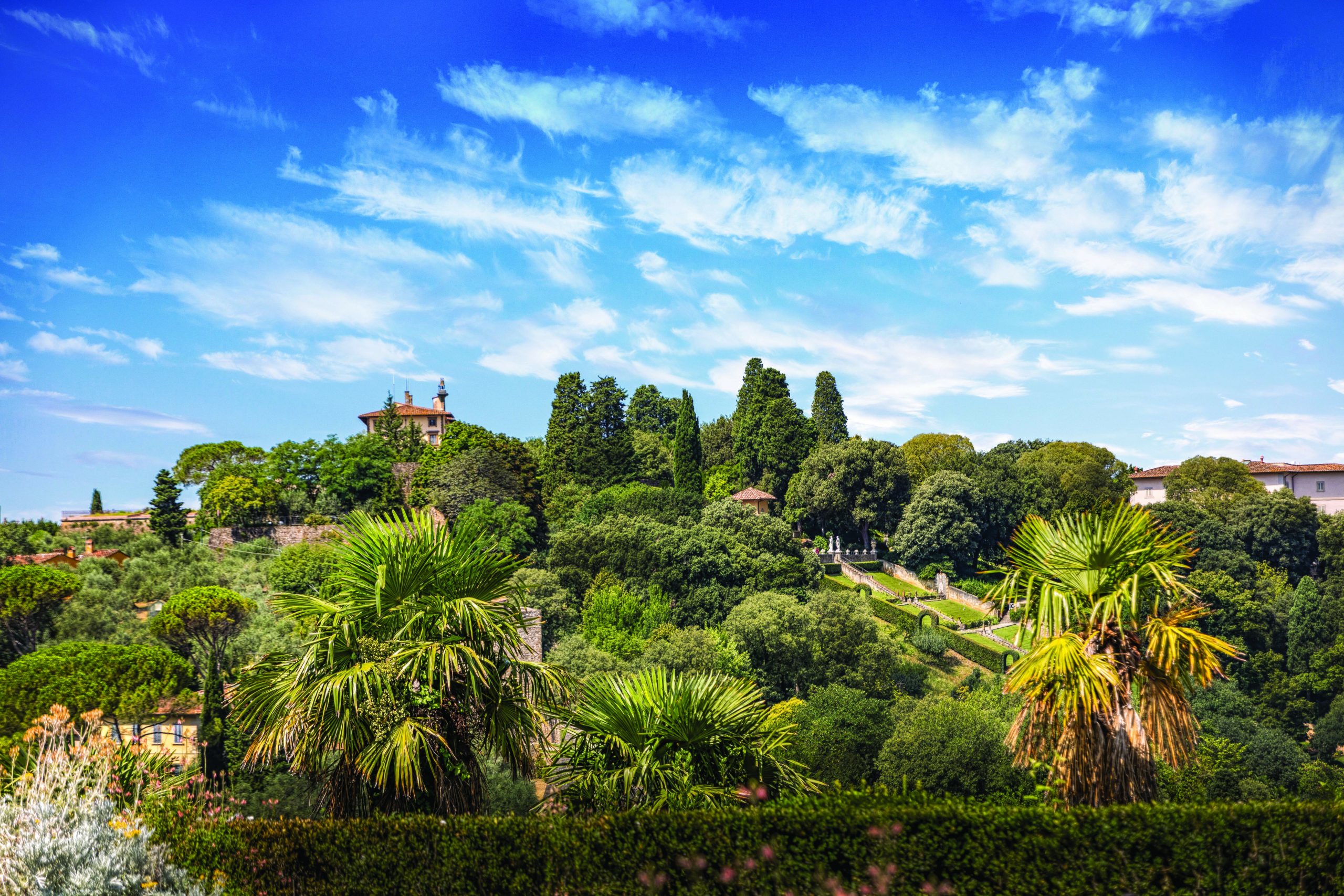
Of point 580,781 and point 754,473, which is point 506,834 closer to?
point 580,781

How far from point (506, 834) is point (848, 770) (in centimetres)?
1598

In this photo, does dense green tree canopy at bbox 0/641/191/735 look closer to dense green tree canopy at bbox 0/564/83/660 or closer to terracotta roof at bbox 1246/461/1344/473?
dense green tree canopy at bbox 0/564/83/660

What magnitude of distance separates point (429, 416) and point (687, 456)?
34.6 meters

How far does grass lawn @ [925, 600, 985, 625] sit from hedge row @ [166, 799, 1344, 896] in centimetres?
3579

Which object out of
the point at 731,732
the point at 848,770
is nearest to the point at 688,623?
the point at 848,770

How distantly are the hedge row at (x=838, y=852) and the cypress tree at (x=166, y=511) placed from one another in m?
37.5

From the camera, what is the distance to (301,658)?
638cm

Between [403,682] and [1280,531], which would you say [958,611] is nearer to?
[1280,531]

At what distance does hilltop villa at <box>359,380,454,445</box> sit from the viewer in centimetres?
7369

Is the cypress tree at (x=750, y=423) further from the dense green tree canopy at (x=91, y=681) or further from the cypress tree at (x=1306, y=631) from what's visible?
the dense green tree canopy at (x=91, y=681)

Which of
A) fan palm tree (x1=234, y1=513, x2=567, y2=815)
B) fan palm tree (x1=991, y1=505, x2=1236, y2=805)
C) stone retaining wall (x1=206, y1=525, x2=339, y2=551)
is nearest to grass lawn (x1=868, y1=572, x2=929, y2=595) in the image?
stone retaining wall (x1=206, y1=525, x2=339, y2=551)

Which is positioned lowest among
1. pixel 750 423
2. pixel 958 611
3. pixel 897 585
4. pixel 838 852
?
pixel 958 611

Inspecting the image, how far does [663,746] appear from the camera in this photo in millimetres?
6492

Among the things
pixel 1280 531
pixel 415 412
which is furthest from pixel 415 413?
pixel 1280 531
